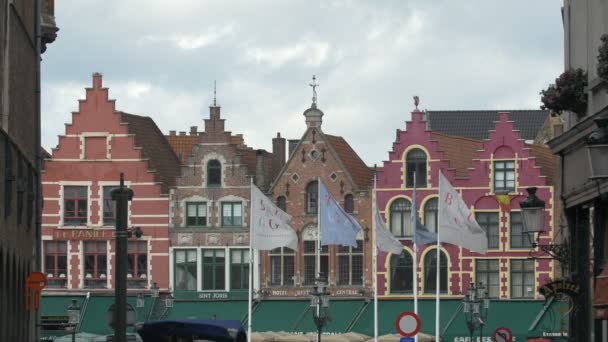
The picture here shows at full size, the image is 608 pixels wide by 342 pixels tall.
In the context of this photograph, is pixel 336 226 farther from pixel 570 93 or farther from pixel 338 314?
pixel 570 93

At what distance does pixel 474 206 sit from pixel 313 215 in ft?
22.4

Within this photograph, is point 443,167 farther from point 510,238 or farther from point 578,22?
point 578,22

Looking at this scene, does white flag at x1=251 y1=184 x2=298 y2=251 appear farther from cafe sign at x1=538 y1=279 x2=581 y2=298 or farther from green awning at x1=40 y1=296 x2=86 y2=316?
cafe sign at x1=538 y1=279 x2=581 y2=298

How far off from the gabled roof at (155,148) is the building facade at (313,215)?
16.6ft

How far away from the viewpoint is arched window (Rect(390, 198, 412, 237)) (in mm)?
73312

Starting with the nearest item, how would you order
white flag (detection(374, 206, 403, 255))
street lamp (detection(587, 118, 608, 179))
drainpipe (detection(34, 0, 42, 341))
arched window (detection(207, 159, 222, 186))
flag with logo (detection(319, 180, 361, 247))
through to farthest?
1. street lamp (detection(587, 118, 608, 179))
2. drainpipe (detection(34, 0, 42, 341))
3. white flag (detection(374, 206, 403, 255))
4. flag with logo (detection(319, 180, 361, 247))
5. arched window (detection(207, 159, 222, 186))

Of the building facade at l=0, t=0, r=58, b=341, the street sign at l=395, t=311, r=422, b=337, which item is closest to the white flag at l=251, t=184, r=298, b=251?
the building facade at l=0, t=0, r=58, b=341

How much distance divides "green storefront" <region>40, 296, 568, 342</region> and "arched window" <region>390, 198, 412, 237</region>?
294cm

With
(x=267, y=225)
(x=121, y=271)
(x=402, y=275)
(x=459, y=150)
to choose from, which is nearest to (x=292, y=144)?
(x=459, y=150)

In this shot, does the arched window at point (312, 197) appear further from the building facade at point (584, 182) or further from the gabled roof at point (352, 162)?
the building facade at point (584, 182)

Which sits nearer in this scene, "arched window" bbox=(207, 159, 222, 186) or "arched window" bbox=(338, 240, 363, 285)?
"arched window" bbox=(338, 240, 363, 285)

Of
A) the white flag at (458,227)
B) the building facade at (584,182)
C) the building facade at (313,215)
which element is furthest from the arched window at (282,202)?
the building facade at (584,182)

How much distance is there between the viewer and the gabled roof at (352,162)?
247 ft

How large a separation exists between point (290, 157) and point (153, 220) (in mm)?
6260
